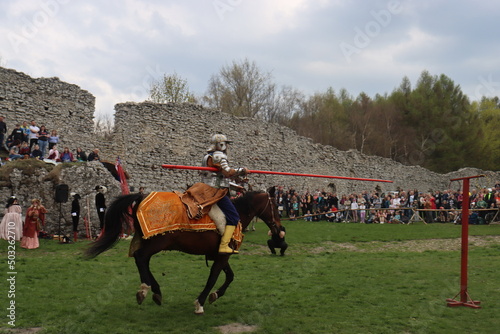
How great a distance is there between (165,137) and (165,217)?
21025mm

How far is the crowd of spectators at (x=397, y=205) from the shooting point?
23641 millimetres

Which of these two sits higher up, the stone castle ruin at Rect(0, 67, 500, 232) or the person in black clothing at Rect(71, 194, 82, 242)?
the stone castle ruin at Rect(0, 67, 500, 232)

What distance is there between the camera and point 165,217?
24.7ft

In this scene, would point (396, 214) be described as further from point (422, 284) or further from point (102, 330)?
point (102, 330)

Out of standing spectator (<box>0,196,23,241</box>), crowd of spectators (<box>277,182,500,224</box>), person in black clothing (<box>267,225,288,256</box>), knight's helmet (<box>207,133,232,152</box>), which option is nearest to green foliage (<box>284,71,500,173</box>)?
crowd of spectators (<box>277,182,500,224</box>)

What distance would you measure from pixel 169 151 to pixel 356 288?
19974 millimetres

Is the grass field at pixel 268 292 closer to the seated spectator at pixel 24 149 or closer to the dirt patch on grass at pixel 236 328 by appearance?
the dirt patch on grass at pixel 236 328

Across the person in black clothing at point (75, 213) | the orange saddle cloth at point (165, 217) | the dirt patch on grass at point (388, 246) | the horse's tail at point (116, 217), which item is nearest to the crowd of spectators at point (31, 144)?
the person in black clothing at point (75, 213)

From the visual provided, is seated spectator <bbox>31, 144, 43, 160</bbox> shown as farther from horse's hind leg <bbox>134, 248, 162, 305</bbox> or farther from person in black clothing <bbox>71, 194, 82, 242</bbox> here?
horse's hind leg <bbox>134, 248, 162, 305</bbox>

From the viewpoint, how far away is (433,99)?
5872cm

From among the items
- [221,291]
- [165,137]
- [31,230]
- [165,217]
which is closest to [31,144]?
[31,230]

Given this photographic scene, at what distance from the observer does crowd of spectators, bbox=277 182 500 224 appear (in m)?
23.6

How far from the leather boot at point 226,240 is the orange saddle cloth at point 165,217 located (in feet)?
0.68

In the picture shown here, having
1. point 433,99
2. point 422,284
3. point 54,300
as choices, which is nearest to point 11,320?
point 54,300
